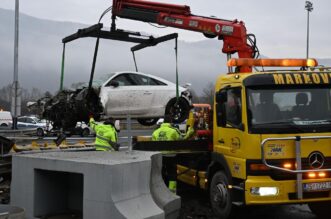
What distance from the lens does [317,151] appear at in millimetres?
7055

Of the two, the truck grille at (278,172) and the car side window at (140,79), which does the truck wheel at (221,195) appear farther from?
the car side window at (140,79)

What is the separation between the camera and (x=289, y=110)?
7176mm

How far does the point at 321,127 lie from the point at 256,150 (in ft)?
3.58

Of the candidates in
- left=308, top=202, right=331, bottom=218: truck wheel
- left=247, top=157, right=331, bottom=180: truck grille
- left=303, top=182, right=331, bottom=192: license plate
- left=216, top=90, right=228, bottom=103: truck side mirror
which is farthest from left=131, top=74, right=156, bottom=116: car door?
left=303, top=182, right=331, bottom=192: license plate

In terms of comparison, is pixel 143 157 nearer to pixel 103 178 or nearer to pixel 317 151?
pixel 103 178

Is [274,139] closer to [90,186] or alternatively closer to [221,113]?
[221,113]

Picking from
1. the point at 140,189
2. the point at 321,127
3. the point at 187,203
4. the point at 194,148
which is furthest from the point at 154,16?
the point at 140,189

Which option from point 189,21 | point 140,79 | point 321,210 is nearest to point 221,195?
point 321,210

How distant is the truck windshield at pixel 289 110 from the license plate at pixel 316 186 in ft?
2.62

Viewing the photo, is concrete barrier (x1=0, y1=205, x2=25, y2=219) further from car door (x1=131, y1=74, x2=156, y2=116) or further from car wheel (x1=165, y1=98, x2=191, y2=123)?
car wheel (x1=165, y1=98, x2=191, y2=123)

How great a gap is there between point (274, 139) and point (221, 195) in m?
1.53

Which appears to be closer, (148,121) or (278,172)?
(278,172)

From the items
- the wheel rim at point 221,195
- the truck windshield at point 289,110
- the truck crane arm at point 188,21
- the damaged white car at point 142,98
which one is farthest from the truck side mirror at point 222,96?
the damaged white car at point 142,98

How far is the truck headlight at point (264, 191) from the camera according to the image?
681 centimetres
